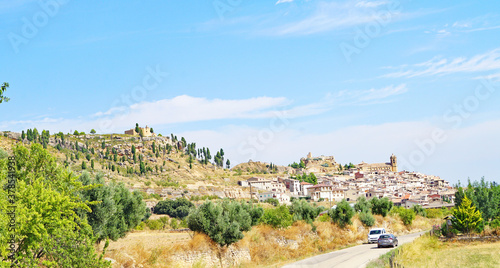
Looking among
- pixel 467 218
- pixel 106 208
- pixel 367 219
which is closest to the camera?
pixel 106 208

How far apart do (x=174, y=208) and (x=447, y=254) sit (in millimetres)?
67166

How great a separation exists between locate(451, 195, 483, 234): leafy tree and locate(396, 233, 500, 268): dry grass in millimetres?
2421

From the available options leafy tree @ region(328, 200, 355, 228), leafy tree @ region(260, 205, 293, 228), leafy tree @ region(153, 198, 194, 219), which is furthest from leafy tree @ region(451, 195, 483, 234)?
leafy tree @ region(153, 198, 194, 219)

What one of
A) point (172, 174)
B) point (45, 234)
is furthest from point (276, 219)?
point (172, 174)

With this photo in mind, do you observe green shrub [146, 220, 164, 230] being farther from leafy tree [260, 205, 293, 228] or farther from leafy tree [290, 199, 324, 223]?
leafy tree [260, 205, 293, 228]

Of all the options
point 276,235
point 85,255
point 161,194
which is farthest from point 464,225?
point 161,194

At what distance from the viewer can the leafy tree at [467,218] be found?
41.6 m

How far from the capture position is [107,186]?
26.4 meters

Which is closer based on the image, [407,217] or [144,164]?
[407,217]

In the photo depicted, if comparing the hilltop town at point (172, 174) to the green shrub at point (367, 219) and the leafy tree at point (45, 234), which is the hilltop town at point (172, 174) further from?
the leafy tree at point (45, 234)

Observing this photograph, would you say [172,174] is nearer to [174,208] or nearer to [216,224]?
[174,208]

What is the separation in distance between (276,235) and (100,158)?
12647cm

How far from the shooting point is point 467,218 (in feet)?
137

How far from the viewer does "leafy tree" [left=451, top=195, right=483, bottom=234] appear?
1639 inches
